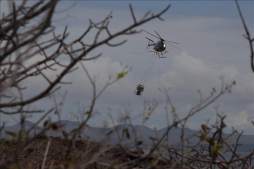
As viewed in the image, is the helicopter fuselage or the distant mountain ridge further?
the helicopter fuselage

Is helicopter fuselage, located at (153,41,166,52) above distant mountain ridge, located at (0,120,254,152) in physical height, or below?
above

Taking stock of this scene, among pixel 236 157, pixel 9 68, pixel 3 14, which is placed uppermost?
pixel 3 14

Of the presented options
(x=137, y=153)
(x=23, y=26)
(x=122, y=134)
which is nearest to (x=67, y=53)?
(x=23, y=26)

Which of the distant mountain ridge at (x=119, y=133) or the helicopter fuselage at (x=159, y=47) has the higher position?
the helicopter fuselage at (x=159, y=47)

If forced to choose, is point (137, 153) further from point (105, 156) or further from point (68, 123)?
point (68, 123)

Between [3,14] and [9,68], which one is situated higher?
[3,14]

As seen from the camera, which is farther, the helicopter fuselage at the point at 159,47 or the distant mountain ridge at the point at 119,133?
the helicopter fuselage at the point at 159,47

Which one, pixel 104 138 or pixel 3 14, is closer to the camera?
pixel 3 14

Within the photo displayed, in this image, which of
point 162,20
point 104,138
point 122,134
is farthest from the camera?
point 122,134

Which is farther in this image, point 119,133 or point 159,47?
point 159,47

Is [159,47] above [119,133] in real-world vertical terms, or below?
above

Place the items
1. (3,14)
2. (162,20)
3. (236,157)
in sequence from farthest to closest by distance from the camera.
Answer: (236,157) → (3,14) → (162,20)
